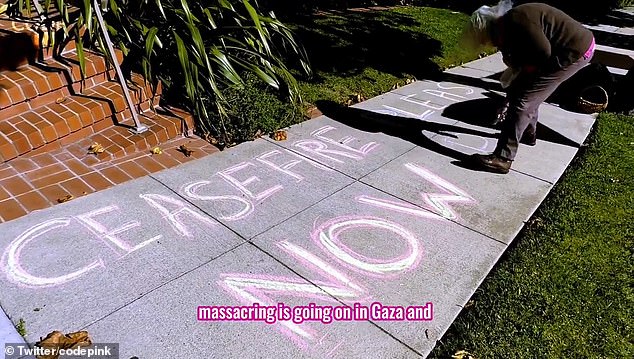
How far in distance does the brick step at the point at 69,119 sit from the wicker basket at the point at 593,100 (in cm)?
475

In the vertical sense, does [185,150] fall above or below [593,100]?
above

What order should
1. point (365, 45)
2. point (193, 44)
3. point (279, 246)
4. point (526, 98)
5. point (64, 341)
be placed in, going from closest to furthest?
1. point (64, 341)
2. point (279, 246)
3. point (526, 98)
4. point (193, 44)
5. point (365, 45)

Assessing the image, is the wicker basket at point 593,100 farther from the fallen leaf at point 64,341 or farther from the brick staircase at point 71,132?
the fallen leaf at point 64,341

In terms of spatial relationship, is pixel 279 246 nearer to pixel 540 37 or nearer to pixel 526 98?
pixel 526 98

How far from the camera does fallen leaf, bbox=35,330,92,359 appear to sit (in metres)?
2.03

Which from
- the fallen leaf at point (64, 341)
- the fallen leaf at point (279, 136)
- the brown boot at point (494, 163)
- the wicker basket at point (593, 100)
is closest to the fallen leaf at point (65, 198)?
the fallen leaf at point (64, 341)

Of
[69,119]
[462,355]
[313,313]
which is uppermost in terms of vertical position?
[69,119]

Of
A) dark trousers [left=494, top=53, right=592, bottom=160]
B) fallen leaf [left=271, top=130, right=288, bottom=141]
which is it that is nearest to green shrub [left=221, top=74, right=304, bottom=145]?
fallen leaf [left=271, top=130, right=288, bottom=141]

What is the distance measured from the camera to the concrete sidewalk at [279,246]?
7.22 ft

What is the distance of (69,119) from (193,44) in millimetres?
1182

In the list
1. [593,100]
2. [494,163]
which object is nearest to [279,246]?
[494,163]

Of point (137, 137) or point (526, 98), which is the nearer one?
point (526, 98)

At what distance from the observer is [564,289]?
2564 mm

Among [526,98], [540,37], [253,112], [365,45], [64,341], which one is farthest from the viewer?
[365,45]
